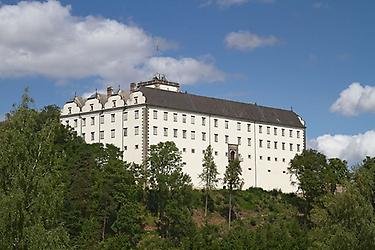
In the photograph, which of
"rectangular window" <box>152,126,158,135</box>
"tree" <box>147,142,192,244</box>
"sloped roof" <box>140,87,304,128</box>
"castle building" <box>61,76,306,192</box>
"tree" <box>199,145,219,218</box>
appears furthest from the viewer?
"sloped roof" <box>140,87,304,128</box>

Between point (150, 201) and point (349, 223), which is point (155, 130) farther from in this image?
point (349, 223)

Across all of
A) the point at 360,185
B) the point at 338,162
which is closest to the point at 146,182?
the point at 338,162

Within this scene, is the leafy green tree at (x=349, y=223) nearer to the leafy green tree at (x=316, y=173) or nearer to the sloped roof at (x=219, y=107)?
the leafy green tree at (x=316, y=173)

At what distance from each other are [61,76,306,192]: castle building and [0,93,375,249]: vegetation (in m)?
4.12

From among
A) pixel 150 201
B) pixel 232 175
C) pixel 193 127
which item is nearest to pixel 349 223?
pixel 150 201

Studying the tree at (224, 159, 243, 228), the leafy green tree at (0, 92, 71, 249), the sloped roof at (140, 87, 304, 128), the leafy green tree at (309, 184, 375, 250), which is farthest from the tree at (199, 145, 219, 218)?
the leafy green tree at (0, 92, 71, 249)

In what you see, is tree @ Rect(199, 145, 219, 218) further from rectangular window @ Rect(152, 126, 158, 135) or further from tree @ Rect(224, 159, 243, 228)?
rectangular window @ Rect(152, 126, 158, 135)

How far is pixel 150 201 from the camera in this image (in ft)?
302

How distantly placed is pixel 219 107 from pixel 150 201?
2456 cm

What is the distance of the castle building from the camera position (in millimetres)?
100438

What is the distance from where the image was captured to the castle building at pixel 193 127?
330ft

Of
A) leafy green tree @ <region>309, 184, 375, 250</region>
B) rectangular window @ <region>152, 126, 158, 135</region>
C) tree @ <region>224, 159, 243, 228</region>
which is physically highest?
rectangular window @ <region>152, 126, 158, 135</region>

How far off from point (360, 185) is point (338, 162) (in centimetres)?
4957

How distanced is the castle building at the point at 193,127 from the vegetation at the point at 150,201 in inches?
162
